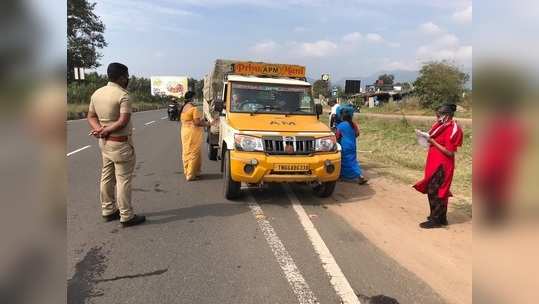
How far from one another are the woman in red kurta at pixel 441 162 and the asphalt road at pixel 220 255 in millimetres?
1178

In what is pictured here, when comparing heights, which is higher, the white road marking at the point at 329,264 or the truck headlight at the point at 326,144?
the truck headlight at the point at 326,144

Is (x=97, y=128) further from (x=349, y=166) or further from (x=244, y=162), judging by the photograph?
(x=349, y=166)

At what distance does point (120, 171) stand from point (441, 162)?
13.5ft

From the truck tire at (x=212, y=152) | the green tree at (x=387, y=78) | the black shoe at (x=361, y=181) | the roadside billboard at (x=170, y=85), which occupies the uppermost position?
the green tree at (x=387, y=78)

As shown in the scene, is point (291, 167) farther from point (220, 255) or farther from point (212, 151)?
point (212, 151)

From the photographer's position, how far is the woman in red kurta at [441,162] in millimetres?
5480

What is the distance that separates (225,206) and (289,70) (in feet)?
14.3

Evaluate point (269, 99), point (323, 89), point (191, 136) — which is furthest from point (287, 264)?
point (323, 89)

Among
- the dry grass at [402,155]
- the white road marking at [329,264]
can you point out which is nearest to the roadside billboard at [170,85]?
the dry grass at [402,155]

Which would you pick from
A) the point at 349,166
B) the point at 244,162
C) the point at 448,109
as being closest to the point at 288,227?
the point at 244,162

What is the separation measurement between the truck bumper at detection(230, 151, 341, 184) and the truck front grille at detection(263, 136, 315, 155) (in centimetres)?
9

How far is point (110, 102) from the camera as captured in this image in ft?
17.1

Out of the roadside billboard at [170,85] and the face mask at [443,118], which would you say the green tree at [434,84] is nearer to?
the roadside billboard at [170,85]

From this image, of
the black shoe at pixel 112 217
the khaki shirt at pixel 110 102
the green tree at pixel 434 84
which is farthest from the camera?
the green tree at pixel 434 84
